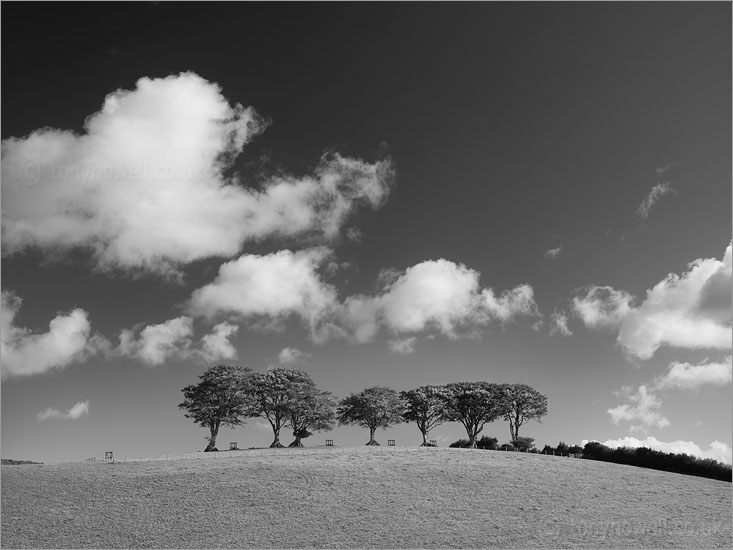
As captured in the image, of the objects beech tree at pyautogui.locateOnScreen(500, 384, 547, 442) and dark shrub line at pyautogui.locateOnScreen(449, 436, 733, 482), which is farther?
beech tree at pyautogui.locateOnScreen(500, 384, 547, 442)

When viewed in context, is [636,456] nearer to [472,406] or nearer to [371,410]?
[472,406]

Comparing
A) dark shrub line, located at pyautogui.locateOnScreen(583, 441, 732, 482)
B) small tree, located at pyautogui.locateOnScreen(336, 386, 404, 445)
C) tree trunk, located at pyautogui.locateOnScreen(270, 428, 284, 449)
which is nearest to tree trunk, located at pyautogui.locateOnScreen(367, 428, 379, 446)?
small tree, located at pyautogui.locateOnScreen(336, 386, 404, 445)

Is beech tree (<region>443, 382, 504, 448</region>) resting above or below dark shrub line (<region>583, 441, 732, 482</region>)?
above

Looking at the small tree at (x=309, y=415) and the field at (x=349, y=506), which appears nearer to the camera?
the field at (x=349, y=506)

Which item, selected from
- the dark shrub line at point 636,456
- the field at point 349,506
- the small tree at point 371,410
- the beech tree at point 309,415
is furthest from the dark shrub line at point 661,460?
the beech tree at point 309,415

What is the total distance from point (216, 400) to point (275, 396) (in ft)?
32.3

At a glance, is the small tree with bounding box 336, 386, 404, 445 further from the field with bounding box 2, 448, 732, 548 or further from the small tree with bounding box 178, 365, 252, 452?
the field with bounding box 2, 448, 732, 548

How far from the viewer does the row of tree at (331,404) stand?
338 feet

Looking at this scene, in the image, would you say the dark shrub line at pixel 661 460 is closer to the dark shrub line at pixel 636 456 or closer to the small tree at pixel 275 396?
the dark shrub line at pixel 636 456

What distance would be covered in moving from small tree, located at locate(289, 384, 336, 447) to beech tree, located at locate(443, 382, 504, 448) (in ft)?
73.8

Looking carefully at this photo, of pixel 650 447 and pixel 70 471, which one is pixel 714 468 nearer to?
pixel 650 447

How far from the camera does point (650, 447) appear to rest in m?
89.6

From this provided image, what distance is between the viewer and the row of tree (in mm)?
103000

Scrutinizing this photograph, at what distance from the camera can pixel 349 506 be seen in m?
49.8
